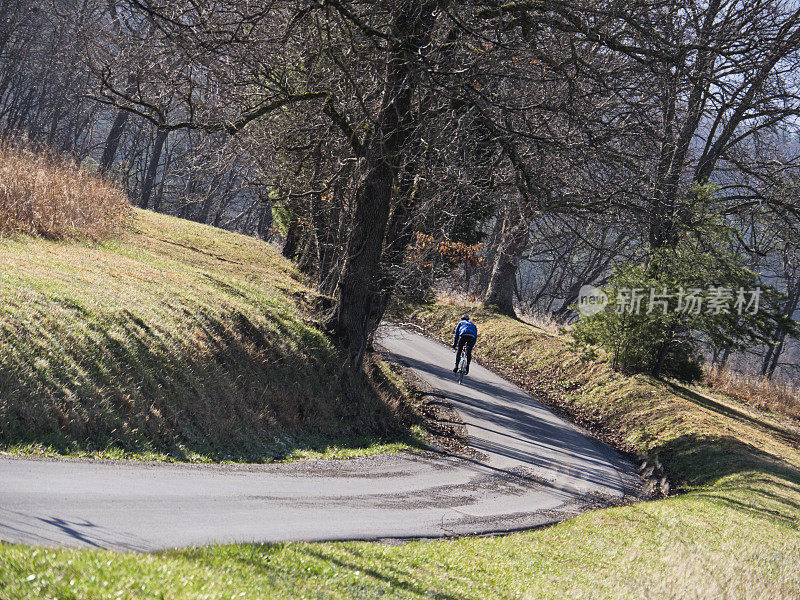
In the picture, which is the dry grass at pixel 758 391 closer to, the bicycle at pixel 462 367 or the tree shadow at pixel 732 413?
the tree shadow at pixel 732 413

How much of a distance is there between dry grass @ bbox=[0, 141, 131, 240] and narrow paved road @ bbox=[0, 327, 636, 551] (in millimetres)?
8154

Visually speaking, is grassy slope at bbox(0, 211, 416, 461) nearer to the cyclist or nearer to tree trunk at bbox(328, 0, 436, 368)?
tree trunk at bbox(328, 0, 436, 368)

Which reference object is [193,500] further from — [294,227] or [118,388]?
[294,227]

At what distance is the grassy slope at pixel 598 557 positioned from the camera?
4.41 m

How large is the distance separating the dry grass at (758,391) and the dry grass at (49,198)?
22.1 metres

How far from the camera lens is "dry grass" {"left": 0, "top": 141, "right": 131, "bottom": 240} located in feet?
48.1

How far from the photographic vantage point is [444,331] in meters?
31.5

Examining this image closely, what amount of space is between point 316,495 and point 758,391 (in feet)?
75.1

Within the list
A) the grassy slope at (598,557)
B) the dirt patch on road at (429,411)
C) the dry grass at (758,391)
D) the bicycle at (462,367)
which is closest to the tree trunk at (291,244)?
the dirt patch on road at (429,411)

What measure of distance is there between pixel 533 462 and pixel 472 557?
22.5 ft

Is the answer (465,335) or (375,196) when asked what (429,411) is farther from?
(375,196)

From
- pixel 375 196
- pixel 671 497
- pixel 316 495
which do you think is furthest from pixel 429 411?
pixel 316 495

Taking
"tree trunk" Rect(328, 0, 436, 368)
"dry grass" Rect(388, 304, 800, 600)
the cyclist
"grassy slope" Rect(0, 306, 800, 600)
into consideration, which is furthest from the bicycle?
"tree trunk" Rect(328, 0, 436, 368)

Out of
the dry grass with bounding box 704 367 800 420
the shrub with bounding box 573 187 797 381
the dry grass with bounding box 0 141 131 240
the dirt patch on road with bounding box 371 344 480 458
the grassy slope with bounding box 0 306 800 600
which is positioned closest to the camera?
the grassy slope with bounding box 0 306 800 600
